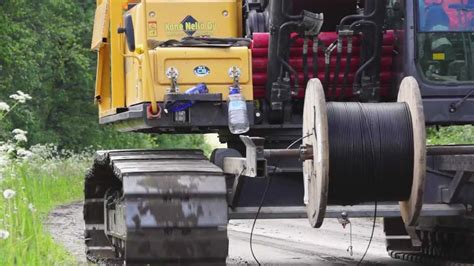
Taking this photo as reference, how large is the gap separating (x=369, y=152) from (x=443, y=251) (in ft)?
12.9

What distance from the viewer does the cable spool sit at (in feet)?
25.3

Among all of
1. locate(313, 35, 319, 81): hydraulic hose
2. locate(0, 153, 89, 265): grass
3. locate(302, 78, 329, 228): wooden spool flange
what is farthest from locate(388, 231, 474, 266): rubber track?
locate(0, 153, 89, 265): grass

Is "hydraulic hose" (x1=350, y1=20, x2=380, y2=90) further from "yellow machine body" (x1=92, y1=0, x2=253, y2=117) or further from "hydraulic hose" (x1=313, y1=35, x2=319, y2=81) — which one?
"yellow machine body" (x1=92, y1=0, x2=253, y2=117)

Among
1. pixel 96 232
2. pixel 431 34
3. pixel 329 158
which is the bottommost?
pixel 96 232

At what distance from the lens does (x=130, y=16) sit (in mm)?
9883

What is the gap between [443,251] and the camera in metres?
Answer: 11.4

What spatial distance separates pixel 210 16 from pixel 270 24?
889mm

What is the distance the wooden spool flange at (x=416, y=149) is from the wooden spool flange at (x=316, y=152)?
62 centimetres

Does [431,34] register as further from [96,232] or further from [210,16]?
[96,232]

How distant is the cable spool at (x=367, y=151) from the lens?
7703 millimetres

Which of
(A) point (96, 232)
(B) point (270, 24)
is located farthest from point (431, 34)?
(A) point (96, 232)

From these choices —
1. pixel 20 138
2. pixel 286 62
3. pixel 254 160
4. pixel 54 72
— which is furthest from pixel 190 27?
pixel 54 72

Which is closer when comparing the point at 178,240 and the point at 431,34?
the point at 178,240

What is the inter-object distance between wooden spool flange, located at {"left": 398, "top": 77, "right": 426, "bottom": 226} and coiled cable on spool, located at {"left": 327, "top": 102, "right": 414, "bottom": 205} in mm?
44
